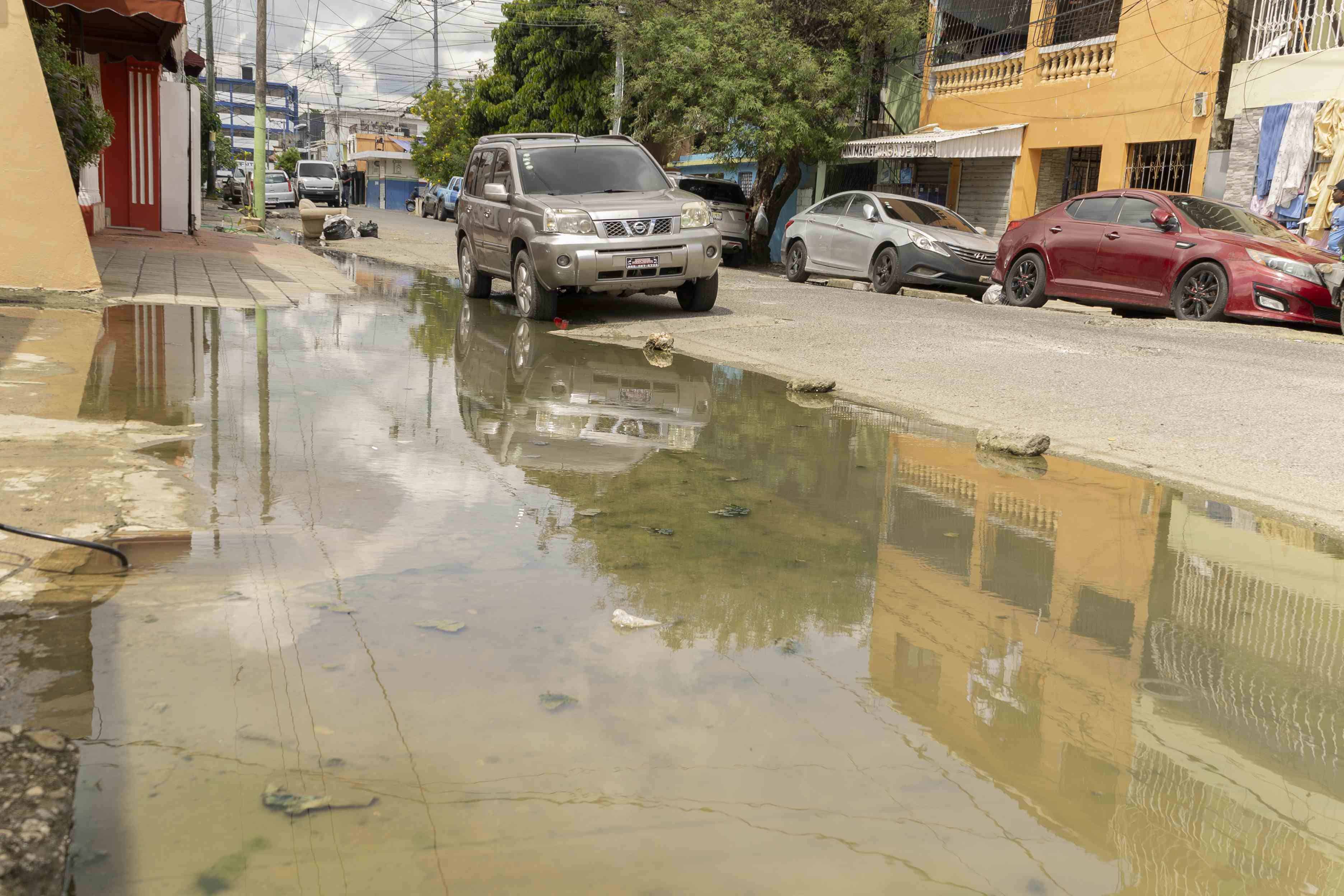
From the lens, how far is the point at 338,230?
2572cm

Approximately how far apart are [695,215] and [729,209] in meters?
12.1

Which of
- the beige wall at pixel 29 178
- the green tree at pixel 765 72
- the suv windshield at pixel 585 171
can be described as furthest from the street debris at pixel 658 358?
the green tree at pixel 765 72

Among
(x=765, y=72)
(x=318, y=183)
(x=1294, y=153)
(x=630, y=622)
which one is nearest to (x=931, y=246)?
(x=1294, y=153)

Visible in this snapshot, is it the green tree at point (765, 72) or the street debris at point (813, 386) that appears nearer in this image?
the street debris at point (813, 386)

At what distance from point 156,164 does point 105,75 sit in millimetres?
1713

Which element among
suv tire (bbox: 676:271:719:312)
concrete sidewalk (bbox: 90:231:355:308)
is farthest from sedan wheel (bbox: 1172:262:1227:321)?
concrete sidewalk (bbox: 90:231:355:308)

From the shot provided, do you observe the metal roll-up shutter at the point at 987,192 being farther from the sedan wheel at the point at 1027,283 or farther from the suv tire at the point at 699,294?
the suv tire at the point at 699,294

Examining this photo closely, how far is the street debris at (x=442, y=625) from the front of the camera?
3.52 metres

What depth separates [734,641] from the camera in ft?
11.8

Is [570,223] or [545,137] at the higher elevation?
[545,137]

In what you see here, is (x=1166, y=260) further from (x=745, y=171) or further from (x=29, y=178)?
(x=745, y=171)

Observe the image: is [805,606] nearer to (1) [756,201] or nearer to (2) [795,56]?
(2) [795,56]

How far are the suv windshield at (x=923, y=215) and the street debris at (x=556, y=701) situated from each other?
47.7ft

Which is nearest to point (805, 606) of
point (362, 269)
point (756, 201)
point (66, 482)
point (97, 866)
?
point (97, 866)
